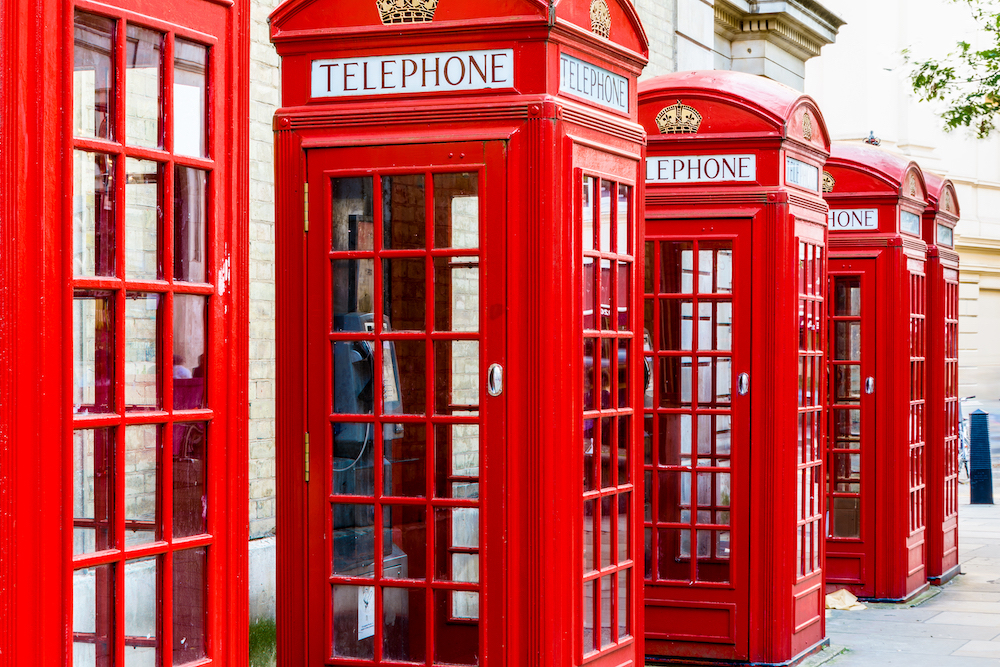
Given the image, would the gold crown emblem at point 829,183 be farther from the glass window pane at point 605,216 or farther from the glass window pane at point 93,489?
the glass window pane at point 93,489

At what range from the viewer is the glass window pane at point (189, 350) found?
3305 millimetres

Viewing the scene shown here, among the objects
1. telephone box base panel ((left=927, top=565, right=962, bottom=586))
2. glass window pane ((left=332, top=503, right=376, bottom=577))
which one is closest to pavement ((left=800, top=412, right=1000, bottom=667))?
telephone box base panel ((left=927, top=565, right=962, bottom=586))

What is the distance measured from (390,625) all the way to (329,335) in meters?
0.99

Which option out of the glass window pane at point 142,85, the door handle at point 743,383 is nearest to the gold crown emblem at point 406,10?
the glass window pane at point 142,85

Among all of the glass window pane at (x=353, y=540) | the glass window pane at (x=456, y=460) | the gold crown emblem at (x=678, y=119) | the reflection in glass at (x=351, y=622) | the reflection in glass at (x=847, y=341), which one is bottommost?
the reflection in glass at (x=351, y=622)

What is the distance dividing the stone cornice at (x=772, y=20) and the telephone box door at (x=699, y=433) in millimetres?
7132

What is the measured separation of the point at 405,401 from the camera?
455 cm

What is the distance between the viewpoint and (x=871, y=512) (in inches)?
344

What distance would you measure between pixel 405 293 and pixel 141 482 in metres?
1.45

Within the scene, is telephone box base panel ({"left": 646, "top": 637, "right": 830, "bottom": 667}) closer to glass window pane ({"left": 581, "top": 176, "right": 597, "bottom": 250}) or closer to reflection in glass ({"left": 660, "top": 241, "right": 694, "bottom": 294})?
reflection in glass ({"left": 660, "top": 241, "right": 694, "bottom": 294})

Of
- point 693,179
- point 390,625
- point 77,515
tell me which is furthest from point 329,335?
point 693,179

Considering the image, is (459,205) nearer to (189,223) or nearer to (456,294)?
(456,294)

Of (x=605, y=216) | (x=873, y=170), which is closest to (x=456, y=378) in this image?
(x=605, y=216)

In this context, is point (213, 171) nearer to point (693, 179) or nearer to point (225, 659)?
point (225, 659)
